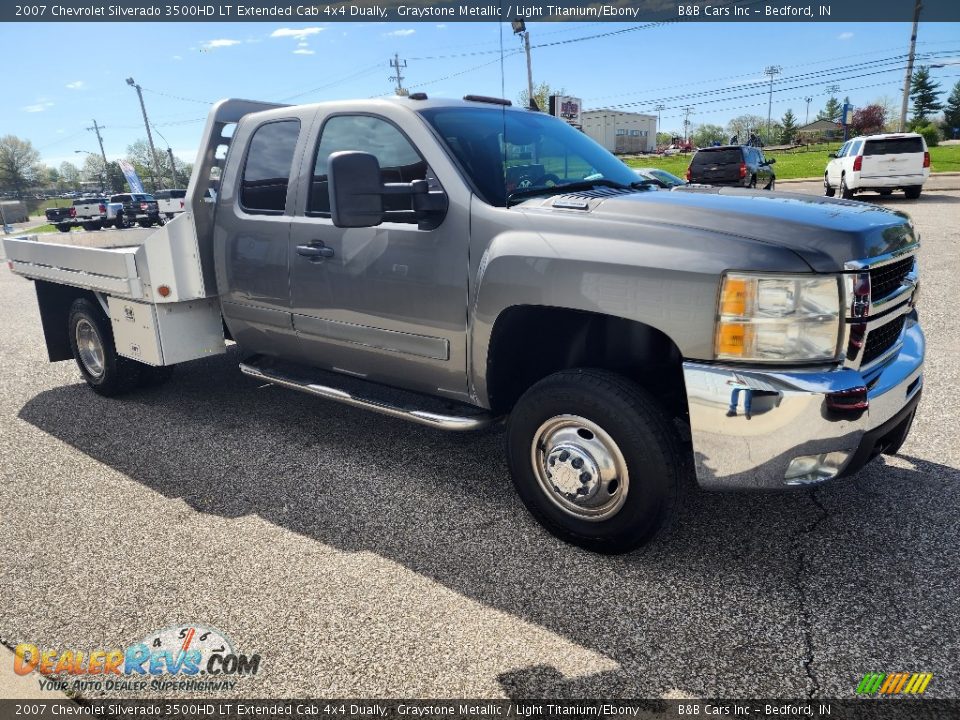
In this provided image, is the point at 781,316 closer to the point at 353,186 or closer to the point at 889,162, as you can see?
the point at 353,186

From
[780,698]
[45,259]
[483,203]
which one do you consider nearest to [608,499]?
[780,698]

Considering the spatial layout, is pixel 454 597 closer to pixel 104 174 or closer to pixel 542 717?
pixel 542 717

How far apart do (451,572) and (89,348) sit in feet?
13.5

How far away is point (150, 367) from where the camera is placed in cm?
547

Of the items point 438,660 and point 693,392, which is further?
point 693,392

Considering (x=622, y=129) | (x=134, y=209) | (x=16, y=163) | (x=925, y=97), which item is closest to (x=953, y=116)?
(x=925, y=97)

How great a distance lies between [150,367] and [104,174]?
113046 millimetres

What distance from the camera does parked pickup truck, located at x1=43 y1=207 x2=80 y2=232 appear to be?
101 feet

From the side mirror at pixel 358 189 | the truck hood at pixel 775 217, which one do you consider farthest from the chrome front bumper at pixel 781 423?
the side mirror at pixel 358 189

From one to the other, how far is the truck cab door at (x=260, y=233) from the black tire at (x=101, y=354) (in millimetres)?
1343

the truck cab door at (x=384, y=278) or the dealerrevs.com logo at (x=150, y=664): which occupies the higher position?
the truck cab door at (x=384, y=278)

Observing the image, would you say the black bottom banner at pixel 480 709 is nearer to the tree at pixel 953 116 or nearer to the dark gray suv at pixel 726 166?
the dark gray suv at pixel 726 166

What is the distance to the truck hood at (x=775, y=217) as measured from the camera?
2529mm

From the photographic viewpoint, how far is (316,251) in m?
3.79
